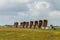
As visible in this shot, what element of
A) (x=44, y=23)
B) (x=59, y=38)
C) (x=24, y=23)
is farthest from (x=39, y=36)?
(x=24, y=23)

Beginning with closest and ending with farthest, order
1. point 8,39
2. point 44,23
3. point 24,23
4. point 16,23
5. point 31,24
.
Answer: point 8,39
point 44,23
point 31,24
point 24,23
point 16,23

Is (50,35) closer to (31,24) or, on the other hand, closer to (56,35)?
(56,35)

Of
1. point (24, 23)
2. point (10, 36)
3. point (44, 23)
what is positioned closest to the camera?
point (10, 36)

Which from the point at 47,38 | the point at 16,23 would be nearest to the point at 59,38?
the point at 47,38

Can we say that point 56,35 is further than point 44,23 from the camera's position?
No

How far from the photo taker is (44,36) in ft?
146

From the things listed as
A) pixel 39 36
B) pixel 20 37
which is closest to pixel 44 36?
pixel 39 36

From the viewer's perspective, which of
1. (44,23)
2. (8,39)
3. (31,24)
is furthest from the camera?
(31,24)

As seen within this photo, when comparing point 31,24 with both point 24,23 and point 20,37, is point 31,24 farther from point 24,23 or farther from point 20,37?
point 20,37

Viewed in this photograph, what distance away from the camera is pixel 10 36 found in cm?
4378

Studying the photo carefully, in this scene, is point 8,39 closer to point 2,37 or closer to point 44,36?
point 2,37

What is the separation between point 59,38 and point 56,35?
2716mm

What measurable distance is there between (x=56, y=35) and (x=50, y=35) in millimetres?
1061

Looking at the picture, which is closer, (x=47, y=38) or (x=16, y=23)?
(x=47, y=38)
